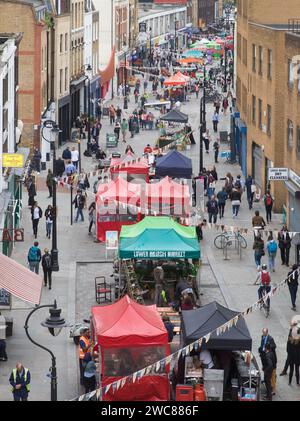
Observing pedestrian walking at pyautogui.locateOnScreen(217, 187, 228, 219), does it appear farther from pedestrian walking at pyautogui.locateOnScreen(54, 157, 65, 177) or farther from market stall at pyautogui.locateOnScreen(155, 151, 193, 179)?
pedestrian walking at pyautogui.locateOnScreen(54, 157, 65, 177)

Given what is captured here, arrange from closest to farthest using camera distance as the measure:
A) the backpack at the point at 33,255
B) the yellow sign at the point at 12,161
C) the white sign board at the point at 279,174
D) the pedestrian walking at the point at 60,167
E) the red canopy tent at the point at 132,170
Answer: the backpack at the point at 33,255, the yellow sign at the point at 12,161, the white sign board at the point at 279,174, the red canopy tent at the point at 132,170, the pedestrian walking at the point at 60,167

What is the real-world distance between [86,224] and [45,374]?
20497 mm

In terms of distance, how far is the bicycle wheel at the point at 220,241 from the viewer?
45.5 metres

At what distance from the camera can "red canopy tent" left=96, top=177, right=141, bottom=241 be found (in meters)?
45.9

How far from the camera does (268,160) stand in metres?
56.2

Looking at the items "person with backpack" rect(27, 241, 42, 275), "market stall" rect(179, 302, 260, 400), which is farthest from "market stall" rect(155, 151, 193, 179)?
"market stall" rect(179, 302, 260, 400)

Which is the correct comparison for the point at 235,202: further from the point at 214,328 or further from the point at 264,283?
the point at 214,328

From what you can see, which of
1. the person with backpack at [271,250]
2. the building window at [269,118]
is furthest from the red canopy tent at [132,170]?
the person with backpack at [271,250]

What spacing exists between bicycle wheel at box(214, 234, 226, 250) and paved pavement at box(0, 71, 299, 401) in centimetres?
29

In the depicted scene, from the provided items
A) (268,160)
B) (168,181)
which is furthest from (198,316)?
(268,160)

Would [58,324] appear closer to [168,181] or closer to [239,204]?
[168,181]

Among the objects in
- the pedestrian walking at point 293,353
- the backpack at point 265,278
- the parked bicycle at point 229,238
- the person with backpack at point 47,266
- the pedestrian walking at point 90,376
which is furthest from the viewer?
the parked bicycle at point 229,238

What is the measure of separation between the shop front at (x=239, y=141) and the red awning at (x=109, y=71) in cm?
2600

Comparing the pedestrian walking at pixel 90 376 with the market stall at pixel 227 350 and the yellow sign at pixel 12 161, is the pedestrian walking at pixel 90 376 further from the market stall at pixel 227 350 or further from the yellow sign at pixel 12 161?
the yellow sign at pixel 12 161
